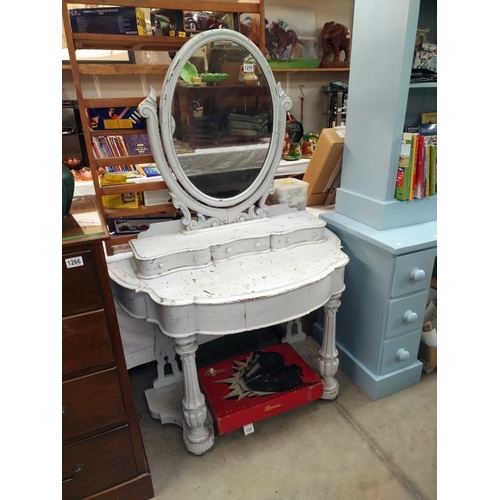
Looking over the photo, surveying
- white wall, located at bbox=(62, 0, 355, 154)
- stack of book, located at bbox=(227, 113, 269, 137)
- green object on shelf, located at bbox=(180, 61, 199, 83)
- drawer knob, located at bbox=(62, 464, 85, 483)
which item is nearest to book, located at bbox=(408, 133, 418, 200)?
stack of book, located at bbox=(227, 113, 269, 137)

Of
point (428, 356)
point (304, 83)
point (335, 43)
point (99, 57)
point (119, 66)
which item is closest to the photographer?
point (119, 66)

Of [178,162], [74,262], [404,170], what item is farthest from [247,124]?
[74,262]

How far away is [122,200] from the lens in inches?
57.6

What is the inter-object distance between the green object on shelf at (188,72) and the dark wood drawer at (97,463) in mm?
1178

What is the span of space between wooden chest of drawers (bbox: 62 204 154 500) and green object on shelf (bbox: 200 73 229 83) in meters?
0.69

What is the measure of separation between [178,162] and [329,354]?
1011 mm

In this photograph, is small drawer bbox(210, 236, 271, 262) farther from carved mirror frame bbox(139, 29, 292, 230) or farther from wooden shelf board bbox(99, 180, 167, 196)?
wooden shelf board bbox(99, 180, 167, 196)

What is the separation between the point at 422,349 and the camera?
1854 mm

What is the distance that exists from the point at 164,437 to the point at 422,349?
127 centimetres

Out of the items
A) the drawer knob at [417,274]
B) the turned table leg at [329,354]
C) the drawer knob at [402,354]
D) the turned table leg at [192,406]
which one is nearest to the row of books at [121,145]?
the turned table leg at [192,406]

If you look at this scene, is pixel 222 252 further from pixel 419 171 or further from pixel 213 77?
pixel 419 171

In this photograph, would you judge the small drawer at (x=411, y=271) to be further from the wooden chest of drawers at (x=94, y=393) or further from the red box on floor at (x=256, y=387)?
the wooden chest of drawers at (x=94, y=393)

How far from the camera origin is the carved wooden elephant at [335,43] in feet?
10.4

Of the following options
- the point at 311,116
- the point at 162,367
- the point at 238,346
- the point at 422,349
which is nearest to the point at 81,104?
the point at 162,367
